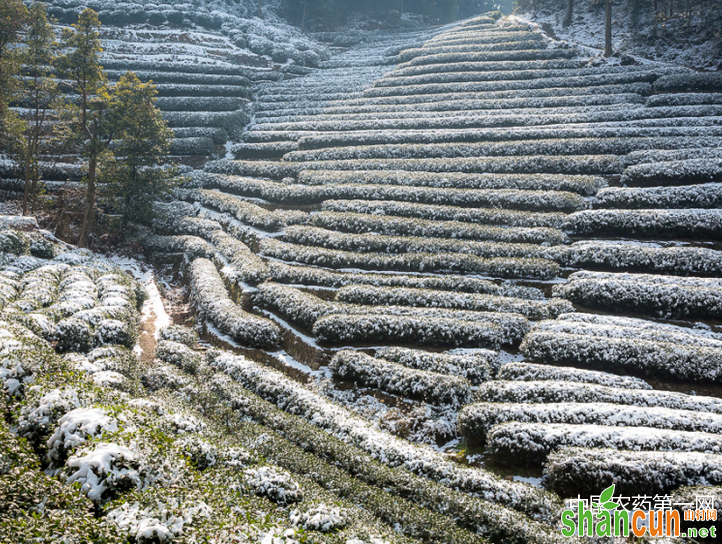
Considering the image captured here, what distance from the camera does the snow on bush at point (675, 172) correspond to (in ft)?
84.5

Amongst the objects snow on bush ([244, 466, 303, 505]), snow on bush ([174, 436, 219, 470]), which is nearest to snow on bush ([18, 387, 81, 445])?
snow on bush ([174, 436, 219, 470])

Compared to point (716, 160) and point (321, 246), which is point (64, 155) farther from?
point (716, 160)

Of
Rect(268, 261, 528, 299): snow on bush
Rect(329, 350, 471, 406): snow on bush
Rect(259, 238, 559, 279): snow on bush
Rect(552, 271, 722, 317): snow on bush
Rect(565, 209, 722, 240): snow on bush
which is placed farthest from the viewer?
Rect(565, 209, 722, 240): snow on bush

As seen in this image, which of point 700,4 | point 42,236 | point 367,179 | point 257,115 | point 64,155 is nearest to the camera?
point 42,236

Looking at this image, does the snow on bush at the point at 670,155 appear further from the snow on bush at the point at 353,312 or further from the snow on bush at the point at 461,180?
the snow on bush at the point at 353,312

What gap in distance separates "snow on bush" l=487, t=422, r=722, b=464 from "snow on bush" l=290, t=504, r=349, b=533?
19.0 ft

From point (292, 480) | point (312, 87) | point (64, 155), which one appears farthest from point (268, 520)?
point (312, 87)

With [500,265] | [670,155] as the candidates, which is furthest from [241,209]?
[670,155]

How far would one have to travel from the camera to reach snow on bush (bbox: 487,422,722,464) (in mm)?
11172

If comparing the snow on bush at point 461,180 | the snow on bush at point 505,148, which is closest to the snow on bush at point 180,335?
the snow on bush at point 461,180

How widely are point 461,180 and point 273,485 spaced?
25907 mm

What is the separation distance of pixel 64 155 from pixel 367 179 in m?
30.1

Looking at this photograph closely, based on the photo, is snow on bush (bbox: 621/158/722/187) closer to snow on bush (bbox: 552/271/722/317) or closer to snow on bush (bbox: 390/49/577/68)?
snow on bush (bbox: 552/271/722/317)

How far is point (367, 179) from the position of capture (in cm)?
3300
